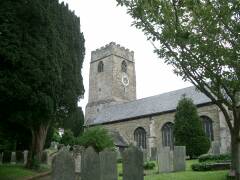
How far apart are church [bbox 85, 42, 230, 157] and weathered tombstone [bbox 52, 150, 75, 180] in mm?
12125

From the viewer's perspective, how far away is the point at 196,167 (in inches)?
617

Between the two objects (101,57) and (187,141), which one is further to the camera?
(101,57)

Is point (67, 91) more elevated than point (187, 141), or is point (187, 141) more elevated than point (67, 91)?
point (67, 91)

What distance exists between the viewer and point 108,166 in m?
10.4

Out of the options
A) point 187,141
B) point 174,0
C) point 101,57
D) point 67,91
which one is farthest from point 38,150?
point 101,57

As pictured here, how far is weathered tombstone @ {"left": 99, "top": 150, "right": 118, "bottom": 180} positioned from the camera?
10359mm

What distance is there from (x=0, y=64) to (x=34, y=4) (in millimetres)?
3122

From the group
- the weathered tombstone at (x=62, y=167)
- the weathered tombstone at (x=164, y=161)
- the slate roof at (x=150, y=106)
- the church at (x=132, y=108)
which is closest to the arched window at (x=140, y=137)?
the church at (x=132, y=108)

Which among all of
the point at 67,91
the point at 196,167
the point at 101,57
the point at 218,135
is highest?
the point at 101,57

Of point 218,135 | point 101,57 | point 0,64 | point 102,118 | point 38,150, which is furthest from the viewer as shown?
point 101,57

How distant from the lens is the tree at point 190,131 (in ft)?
84.8

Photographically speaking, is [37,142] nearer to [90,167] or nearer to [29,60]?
[29,60]

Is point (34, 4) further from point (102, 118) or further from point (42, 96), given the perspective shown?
point (102, 118)

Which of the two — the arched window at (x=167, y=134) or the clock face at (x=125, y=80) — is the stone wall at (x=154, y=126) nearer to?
the arched window at (x=167, y=134)
